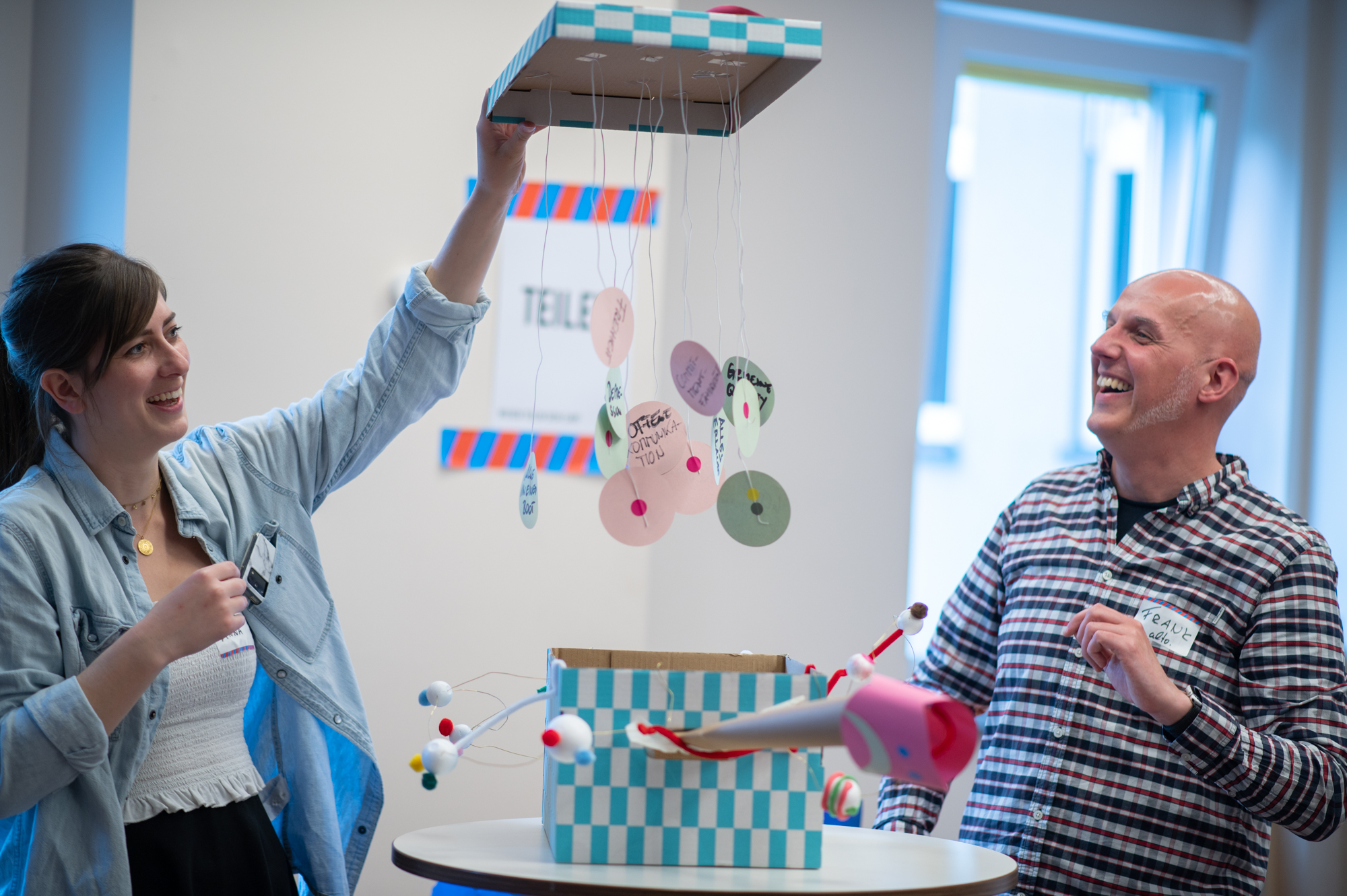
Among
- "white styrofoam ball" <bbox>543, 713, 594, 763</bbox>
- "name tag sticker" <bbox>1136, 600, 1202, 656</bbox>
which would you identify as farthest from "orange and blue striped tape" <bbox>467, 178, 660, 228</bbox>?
"white styrofoam ball" <bbox>543, 713, 594, 763</bbox>

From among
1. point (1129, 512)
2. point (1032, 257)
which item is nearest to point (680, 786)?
point (1129, 512)

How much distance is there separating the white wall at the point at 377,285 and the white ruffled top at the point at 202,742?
0.88m

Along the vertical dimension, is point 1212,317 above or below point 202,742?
above

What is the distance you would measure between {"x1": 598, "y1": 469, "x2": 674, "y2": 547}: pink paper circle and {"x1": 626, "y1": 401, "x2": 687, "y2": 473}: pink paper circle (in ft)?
0.04

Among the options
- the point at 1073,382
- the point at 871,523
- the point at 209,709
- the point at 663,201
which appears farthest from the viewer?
the point at 1073,382

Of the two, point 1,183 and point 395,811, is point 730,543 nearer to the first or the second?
point 395,811

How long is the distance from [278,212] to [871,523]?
61.1 inches

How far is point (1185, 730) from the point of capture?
61.4 inches

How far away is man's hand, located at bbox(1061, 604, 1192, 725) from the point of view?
1540 mm

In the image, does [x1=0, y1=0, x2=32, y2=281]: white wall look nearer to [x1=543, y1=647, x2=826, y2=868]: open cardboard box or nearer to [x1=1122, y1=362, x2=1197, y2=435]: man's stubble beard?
[x1=543, y1=647, x2=826, y2=868]: open cardboard box

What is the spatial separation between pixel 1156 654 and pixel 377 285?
1.66 m

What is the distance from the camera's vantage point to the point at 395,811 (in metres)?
2.42

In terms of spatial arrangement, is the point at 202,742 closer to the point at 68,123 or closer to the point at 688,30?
the point at 688,30

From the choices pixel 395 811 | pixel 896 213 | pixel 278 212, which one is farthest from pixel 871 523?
pixel 278 212
